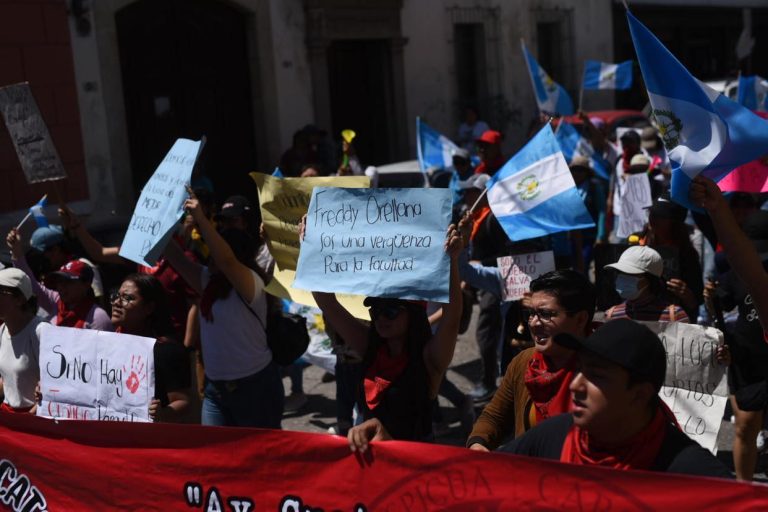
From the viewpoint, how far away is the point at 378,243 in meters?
4.34

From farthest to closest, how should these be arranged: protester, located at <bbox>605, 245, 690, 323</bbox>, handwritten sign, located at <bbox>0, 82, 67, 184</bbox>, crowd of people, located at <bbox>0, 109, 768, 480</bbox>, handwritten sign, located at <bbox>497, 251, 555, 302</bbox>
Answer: handwritten sign, located at <bbox>0, 82, 67, 184</bbox> → handwritten sign, located at <bbox>497, 251, 555, 302</bbox> → protester, located at <bbox>605, 245, 690, 323</bbox> → crowd of people, located at <bbox>0, 109, 768, 480</bbox>

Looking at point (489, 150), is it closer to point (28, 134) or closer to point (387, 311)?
point (28, 134)

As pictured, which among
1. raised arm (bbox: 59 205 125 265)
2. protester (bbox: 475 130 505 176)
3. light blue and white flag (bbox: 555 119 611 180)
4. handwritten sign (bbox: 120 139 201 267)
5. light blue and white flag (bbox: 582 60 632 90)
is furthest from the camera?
light blue and white flag (bbox: 582 60 632 90)

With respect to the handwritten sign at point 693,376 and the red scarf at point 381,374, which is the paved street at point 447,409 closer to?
the handwritten sign at point 693,376

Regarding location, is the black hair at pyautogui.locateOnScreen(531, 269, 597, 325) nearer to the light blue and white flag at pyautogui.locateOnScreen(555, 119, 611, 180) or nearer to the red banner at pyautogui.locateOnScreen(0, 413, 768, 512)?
the red banner at pyautogui.locateOnScreen(0, 413, 768, 512)

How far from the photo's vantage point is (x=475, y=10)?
2123 cm

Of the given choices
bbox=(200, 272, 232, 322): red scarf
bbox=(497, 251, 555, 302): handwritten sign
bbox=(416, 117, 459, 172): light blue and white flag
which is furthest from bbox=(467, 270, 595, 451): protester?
bbox=(416, 117, 459, 172): light blue and white flag

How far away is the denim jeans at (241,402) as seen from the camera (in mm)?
5172

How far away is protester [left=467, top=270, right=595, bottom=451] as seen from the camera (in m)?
3.56

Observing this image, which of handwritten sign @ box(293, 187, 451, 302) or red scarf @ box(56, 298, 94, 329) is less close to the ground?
handwritten sign @ box(293, 187, 451, 302)

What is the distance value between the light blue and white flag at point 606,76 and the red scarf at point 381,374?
10.4m

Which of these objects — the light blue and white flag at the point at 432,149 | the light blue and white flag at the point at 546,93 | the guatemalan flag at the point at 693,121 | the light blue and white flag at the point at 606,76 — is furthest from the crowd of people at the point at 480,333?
the light blue and white flag at the point at 606,76

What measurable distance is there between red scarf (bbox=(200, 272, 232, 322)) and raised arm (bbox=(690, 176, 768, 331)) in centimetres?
248

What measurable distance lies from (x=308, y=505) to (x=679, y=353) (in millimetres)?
1880
